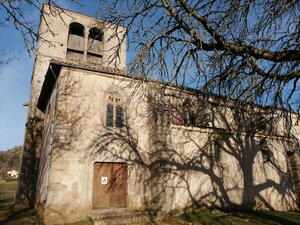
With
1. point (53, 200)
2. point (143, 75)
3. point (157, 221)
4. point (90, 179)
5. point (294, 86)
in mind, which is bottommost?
point (157, 221)

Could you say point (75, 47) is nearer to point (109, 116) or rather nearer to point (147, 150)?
point (109, 116)

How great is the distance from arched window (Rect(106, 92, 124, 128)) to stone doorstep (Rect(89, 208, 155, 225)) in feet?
13.6

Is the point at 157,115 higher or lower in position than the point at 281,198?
higher

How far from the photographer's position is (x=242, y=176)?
1325 centimetres

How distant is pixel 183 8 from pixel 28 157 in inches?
538

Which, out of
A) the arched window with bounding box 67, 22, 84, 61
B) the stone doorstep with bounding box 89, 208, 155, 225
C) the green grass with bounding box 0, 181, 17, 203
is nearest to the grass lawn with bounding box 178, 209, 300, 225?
the stone doorstep with bounding box 89, 208, 155, 225

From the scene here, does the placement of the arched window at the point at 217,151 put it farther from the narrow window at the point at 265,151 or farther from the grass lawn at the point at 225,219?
the narrow window at the point at 265,151

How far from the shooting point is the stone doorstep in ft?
29.0

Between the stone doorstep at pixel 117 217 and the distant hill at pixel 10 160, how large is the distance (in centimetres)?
5187

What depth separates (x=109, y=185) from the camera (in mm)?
10672

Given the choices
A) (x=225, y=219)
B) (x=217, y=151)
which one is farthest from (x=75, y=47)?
(x=225, y=219)

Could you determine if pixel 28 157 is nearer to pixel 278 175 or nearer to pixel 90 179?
pixel 90 179

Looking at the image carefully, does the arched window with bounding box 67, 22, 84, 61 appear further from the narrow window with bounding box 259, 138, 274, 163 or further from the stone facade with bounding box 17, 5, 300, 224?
the narrow window with bounding box 259, 138, 274, 163

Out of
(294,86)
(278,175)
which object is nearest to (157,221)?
(294,86)
